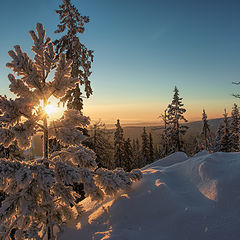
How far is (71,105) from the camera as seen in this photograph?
11445 mm

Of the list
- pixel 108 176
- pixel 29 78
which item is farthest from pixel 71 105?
pixel 108 176

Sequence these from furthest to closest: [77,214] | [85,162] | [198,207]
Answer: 1. [77,214]
2. [85,162]
3. [198,207]

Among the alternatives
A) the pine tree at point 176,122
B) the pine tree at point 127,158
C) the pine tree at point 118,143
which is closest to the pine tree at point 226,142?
the pine tree at point 176,122

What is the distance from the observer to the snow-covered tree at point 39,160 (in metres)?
3.09

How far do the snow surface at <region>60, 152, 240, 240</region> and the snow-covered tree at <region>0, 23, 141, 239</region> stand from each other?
1.89 ft

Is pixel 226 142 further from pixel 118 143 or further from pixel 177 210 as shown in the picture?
pixel 177 210

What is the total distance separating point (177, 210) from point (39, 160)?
11.2ft

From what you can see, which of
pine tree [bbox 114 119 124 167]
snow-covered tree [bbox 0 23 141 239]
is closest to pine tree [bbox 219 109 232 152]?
pine tree [bbox 114 119 124 167]

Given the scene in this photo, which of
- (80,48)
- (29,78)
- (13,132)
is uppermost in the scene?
(80,48)

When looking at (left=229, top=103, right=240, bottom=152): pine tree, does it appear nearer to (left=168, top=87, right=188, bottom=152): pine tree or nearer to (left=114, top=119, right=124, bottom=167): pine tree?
(left=168, top=87, right=188, bottom=152): pine tree

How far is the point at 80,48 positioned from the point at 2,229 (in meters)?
10.7

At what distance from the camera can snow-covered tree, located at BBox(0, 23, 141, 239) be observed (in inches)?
122

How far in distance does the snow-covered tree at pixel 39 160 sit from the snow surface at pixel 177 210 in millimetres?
576

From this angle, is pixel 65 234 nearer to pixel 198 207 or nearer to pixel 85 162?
pixel 85 162
